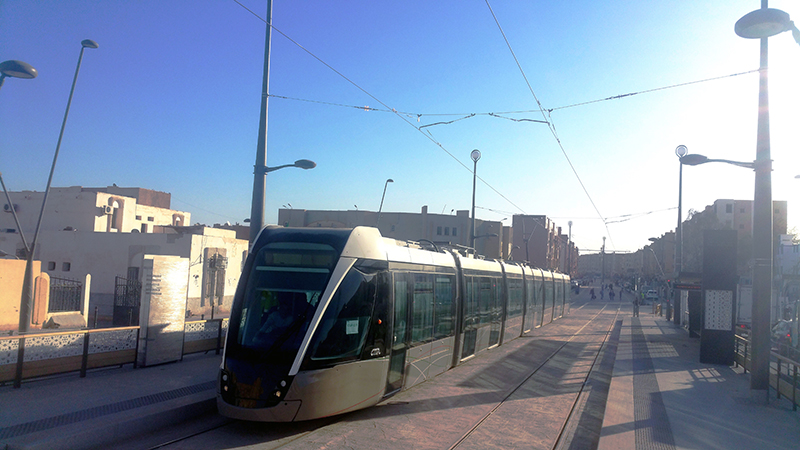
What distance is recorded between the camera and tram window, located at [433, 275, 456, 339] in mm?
10992

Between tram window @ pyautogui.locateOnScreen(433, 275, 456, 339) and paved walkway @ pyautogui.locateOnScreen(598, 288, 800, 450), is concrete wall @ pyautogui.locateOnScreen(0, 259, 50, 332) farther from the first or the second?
paved walkway @ pyautogui.locateOnScreen(598, 288, 800, 450)

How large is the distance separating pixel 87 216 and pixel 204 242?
1765 cm

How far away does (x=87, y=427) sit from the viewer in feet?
23.0

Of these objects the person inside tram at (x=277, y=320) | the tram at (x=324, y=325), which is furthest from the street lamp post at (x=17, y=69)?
the person inside tram at (x=277, y=320)

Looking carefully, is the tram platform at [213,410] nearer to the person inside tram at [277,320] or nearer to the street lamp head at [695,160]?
the person inside tram at [277,320]

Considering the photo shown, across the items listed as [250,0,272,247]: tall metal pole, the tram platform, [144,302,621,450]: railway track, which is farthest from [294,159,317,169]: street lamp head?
[144,302,621,450]: railway track

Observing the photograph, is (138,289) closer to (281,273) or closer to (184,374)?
(184,374)

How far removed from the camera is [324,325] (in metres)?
7.65

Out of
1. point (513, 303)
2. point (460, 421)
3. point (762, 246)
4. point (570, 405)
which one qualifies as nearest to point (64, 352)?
point (460, 421)

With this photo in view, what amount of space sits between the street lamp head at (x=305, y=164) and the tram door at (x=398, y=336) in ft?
14.5

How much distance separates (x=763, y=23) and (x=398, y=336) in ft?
28.8

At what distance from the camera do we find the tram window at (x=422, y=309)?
389 inches

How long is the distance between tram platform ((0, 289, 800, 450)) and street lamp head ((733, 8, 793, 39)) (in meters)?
7.07

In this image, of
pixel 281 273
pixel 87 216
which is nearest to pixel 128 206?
pixel 87 216
